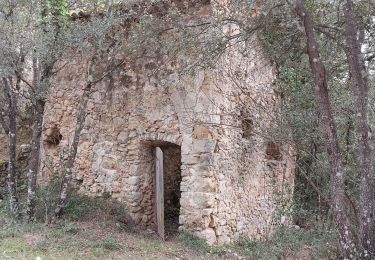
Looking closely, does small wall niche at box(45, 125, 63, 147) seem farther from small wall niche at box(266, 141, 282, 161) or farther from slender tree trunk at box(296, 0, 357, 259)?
slender tree trunk at box(296, 0, 357, 259)

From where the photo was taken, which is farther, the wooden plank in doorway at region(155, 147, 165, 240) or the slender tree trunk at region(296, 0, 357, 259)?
the wooden plank in doorway at region(155, 147, 165, 240)

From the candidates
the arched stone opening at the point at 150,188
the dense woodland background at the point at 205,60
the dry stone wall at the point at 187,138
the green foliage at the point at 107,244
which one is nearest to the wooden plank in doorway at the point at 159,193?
the arched stone opening at the point at 150,188

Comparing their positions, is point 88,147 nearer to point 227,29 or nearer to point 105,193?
point 105,193

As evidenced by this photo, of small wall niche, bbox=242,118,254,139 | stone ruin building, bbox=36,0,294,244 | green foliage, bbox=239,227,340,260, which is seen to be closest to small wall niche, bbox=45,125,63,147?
stone ruin building, bbox=36,0,294,244

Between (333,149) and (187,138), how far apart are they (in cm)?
322

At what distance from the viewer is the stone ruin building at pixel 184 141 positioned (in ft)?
25.0

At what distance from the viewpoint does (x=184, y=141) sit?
7758 mm

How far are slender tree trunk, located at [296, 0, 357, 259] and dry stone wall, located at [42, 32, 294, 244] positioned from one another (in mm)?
2038

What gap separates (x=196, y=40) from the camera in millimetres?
7203

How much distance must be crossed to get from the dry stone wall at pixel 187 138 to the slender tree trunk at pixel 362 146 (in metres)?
2.16

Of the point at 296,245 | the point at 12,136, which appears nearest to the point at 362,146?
Answer: the point at 296,245

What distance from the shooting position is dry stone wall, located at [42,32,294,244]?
7.63 metres

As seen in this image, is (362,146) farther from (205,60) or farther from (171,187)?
(171,187)

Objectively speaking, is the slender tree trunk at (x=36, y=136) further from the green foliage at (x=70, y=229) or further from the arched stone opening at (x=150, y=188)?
the arched stone opening at (x=150, y=188)
